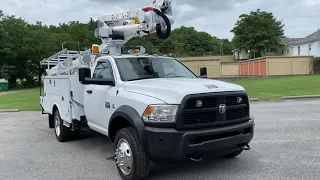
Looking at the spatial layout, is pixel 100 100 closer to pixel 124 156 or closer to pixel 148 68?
pixel 148 68

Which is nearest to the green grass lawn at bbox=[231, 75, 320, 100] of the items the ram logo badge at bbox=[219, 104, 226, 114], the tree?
the ram logo badge at bbox=[219, 104, 226, 114]

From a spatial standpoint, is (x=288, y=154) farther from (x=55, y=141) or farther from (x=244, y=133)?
(x=55, y=141)

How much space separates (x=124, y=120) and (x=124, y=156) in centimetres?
58

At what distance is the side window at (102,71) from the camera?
5.95m

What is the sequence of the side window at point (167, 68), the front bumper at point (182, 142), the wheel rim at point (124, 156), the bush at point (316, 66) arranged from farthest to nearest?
the bush at point (316, 66) < the side window at point (167, 68) < the wheel rim at point (124, 156) < the front bumper at point (182, 142)

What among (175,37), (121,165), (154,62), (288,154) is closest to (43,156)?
(121,165)

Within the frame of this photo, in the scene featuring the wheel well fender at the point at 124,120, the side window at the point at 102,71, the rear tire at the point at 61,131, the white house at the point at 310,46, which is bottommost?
the rear tire at the point at 61,131

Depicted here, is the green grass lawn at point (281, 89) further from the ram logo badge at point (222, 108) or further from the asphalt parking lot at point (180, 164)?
the ram logo badge at point (222, 108)

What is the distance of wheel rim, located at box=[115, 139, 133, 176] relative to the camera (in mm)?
4832

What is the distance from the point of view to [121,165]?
4.99 meters

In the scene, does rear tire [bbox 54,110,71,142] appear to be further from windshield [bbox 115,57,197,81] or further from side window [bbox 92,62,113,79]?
windshield [bbox 115,57,197,81]

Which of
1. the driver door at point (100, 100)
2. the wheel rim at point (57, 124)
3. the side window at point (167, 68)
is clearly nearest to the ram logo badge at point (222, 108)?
the side window at point (167, 68)

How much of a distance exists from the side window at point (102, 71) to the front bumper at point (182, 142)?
1.85 meters

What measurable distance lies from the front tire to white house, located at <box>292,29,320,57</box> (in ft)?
179
